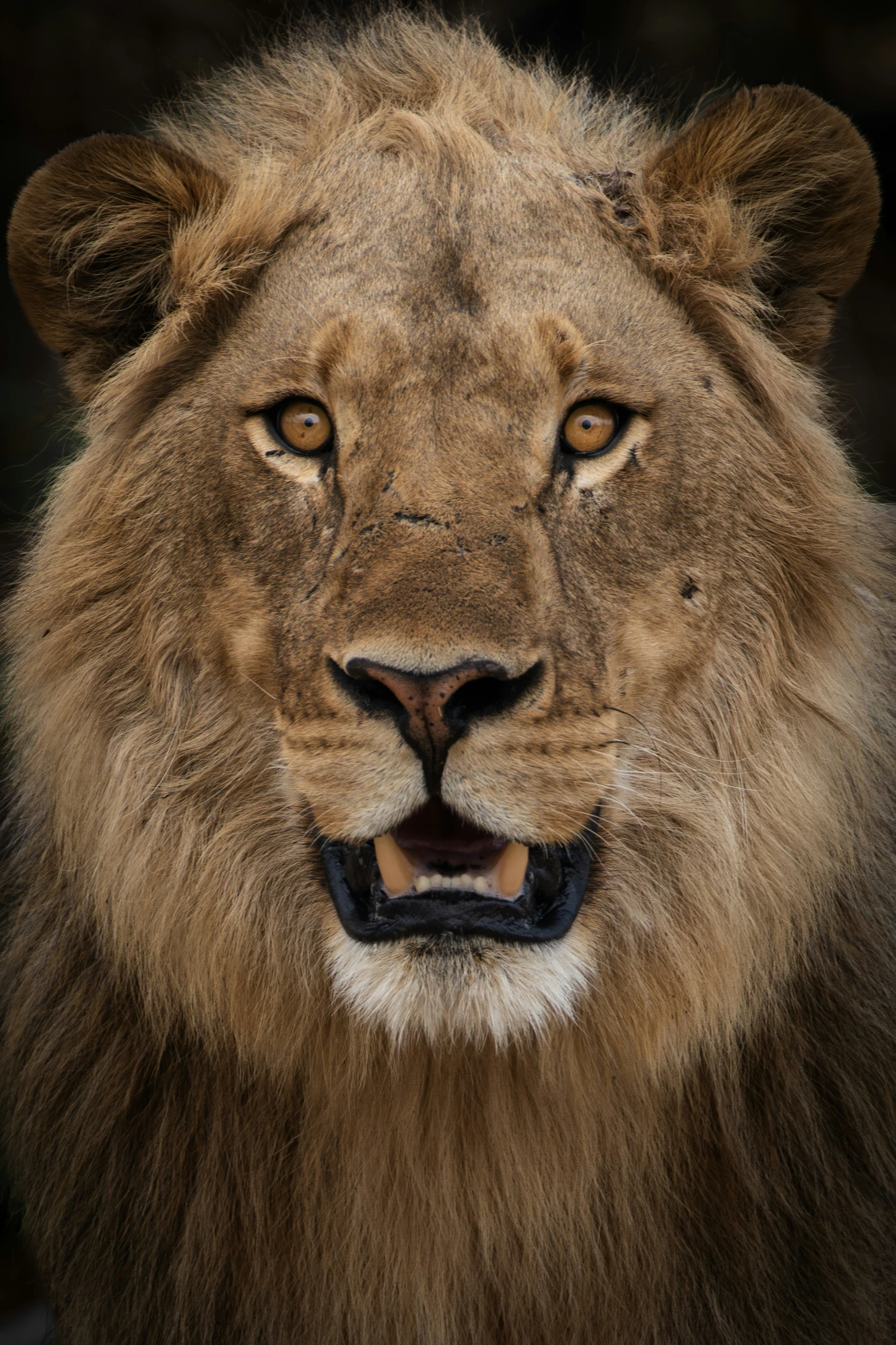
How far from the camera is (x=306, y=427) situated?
1.98 metres

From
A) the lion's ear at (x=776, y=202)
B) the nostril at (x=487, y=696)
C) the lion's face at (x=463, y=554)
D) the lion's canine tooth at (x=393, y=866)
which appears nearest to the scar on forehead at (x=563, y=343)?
the lion's face at (x=463, y=554)

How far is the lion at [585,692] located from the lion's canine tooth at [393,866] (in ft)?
0.08

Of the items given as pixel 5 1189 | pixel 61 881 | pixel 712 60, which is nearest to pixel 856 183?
pixel 61 881

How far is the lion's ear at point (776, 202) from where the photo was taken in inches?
80.5

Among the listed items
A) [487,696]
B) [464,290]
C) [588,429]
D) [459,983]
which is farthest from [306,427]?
[459,983]

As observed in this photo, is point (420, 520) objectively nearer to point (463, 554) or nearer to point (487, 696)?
point (463, 554)

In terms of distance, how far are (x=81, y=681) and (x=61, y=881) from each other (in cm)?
39

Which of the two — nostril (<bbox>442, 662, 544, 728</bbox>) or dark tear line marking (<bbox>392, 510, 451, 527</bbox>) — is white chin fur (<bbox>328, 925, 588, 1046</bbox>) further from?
dark tear line marking (<bbox>392, 510, 451, 527</bbox>)

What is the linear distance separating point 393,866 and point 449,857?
0.08m

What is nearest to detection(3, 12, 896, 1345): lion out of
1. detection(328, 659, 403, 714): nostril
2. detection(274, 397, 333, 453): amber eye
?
detection(274, 397, 333, 453): amber eye

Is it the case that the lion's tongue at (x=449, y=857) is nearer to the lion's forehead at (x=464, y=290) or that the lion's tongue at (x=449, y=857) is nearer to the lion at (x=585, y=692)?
the lion at (x=585, y=692)

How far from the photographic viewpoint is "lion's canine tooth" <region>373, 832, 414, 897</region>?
69.2 inches

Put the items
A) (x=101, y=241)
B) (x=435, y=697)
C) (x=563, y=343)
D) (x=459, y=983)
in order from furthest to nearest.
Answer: (x=101, y=241) < (x=563, y=343) < (x=459, y=983) < (x=435, y=697)

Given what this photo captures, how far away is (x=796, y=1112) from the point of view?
210 centimetres
